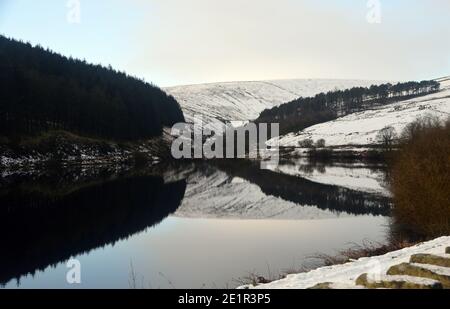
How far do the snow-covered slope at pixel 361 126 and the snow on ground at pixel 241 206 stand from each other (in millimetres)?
89958

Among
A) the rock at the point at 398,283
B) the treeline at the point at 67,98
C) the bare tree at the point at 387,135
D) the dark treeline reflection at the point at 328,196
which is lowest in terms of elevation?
the dark treeline reflection at the point at 328,196

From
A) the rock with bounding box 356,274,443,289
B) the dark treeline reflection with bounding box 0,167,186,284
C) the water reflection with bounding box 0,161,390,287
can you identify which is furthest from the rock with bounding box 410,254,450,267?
the dark treeline reflection with bounding box 0,167,186,284

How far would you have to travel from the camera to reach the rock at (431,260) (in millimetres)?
10594

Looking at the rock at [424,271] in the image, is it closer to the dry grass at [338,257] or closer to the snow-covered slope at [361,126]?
the dry grass at [338,257]

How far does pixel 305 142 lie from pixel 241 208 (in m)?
111

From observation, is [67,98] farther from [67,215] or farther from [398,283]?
[398,283]

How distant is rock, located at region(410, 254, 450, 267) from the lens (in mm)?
10594

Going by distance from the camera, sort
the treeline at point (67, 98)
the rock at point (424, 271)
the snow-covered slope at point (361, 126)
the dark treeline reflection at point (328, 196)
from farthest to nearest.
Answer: the snow-covered slope at point (361, 126) < the treeline at point (67, 98) < the dark treeline reflection at point (328, 196) < the rock at point (424, 271)

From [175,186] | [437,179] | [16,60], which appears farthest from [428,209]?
[16,60]

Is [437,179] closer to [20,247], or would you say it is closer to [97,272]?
[97,272]

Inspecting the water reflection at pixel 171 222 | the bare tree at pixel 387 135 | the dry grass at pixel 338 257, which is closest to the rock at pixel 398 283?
the dry grass at pixel 338 257

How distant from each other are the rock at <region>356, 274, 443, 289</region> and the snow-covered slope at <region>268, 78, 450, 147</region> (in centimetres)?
12732

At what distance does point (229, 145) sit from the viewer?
159375 mm

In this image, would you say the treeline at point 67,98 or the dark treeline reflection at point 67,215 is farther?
the treeline at point 67,98
